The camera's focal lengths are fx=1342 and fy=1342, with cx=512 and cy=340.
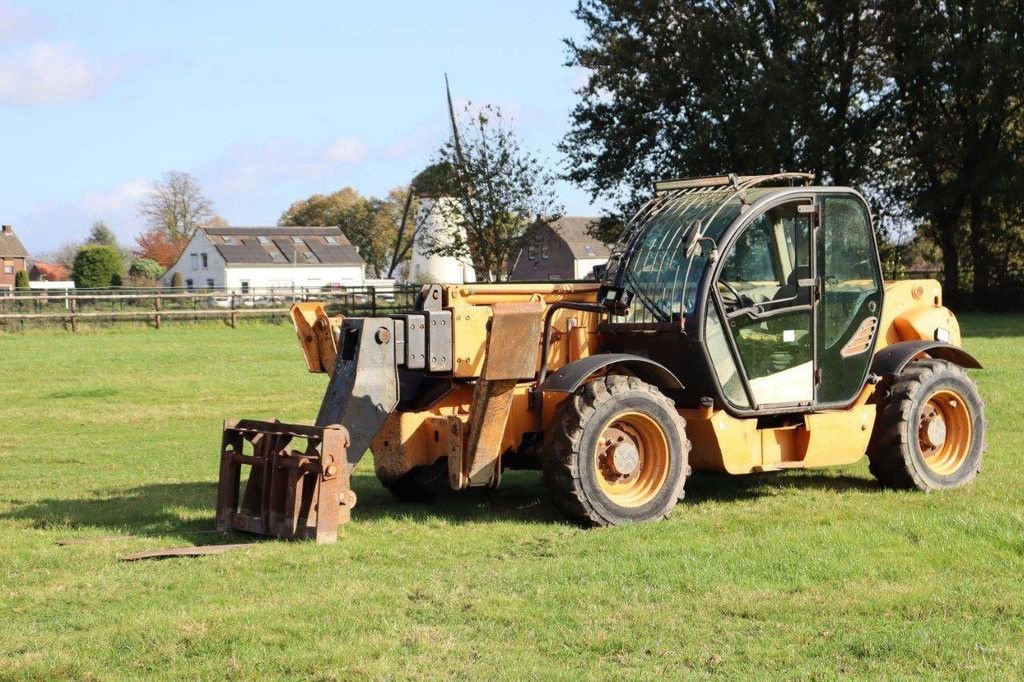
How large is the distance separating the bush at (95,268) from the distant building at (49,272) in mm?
44720

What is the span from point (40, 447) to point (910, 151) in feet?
113

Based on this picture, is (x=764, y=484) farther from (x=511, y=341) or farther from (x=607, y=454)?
(x=511, y=341)

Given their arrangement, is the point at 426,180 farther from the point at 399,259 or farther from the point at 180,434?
the point at 399,259

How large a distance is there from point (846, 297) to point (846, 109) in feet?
116

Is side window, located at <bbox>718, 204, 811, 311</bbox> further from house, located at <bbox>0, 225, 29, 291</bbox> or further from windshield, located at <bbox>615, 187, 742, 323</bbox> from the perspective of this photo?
house, located at <bbox>0, 225, 29, 291</bbox>

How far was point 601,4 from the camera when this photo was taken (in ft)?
153

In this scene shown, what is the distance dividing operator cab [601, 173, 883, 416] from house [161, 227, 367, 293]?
3329 inches

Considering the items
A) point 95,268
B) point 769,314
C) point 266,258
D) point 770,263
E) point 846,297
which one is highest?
point 266,258

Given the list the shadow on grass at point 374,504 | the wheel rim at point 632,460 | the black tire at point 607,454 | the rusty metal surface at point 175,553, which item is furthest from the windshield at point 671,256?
the rusty metal surface at point 175,553

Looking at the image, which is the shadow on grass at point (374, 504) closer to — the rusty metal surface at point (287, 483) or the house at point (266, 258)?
the rusty metal surface at point (287, 483)

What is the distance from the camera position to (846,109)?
143 feet

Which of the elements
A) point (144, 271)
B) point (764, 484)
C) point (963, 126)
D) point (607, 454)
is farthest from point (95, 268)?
point (607, 454)

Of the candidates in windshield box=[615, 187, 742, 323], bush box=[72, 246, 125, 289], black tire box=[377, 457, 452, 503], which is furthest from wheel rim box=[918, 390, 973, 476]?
bush box=[72, 246, 125, 289]

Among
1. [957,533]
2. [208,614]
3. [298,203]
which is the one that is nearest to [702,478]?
[957,533]
